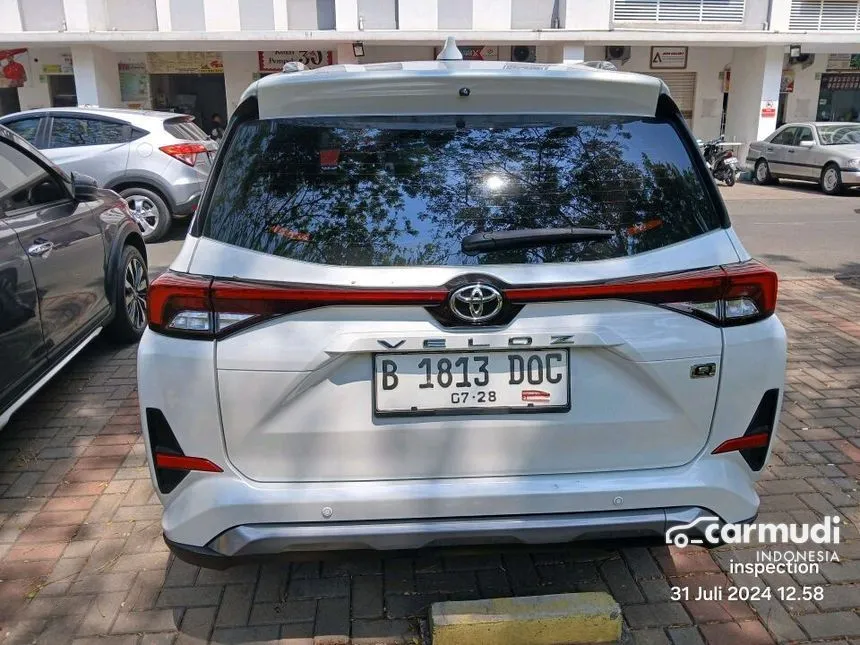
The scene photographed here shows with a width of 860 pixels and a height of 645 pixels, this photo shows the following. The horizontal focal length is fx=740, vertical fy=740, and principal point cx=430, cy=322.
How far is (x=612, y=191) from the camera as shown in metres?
2.33

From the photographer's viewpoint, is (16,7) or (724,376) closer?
(724,376)

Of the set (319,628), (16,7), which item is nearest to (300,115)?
(319,628)

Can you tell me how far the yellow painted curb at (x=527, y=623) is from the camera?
2.43 meters

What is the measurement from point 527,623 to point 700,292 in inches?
47.6

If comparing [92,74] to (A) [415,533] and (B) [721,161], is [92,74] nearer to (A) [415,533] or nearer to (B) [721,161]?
(B) [721,161]

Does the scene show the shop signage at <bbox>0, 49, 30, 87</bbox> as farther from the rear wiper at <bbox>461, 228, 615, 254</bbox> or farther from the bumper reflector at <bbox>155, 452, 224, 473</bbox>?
the rear wiper at <bbox>461, 228, 615, 254</bbox>

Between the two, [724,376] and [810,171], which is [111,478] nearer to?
[724,376]

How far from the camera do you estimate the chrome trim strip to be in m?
2.17

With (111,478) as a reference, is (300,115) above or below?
above

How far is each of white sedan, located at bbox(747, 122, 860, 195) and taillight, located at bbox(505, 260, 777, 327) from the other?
1596cm

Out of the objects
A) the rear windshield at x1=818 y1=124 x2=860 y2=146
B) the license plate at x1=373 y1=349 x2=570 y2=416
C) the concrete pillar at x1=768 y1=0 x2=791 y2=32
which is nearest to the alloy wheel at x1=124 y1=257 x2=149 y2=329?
the license plate at x1=373 y1=349 x2=570 y2=416

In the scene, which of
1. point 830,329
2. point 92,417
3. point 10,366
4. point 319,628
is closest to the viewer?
point 319,628

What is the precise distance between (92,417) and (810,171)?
17225 millimetres

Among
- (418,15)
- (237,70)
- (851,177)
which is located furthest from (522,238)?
(237,70)
